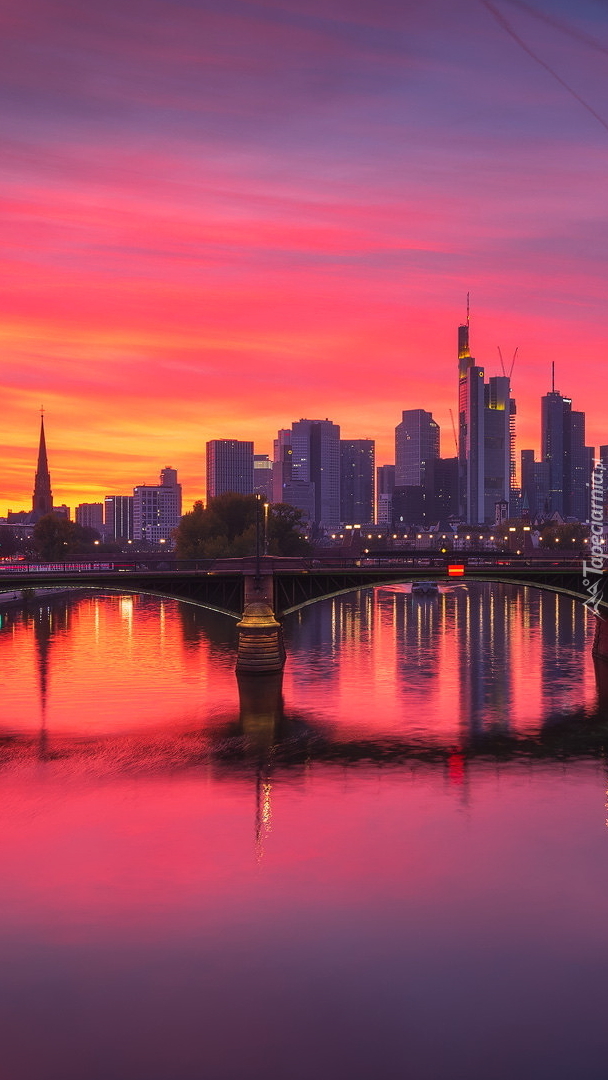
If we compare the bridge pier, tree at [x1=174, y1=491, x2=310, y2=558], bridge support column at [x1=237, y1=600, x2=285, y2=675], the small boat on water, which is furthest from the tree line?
the bridge pier

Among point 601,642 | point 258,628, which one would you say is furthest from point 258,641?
point 601,642

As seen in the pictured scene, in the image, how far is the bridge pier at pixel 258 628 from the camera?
238 ft

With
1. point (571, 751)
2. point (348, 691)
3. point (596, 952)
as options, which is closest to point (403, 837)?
point (596, 952)

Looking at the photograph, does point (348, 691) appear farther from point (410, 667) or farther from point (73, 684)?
point (73, 684)

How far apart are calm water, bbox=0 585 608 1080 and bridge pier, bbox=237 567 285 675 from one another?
449cm

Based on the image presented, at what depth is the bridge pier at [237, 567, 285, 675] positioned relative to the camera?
72.6 m

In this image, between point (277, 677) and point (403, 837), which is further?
point (277, 677)

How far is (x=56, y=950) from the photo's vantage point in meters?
28.2

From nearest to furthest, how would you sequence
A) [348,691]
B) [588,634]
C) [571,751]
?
1. [571,751]
2. [348,691]
3. [588,634]

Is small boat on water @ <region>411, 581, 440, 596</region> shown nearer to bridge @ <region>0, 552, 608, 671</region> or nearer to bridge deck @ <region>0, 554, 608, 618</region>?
bridge deck @ <region>0, 554, 608, 618</region>

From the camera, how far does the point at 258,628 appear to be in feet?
242

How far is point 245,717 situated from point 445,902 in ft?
95.5

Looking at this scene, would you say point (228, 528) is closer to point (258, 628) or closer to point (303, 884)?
point (258, 628)

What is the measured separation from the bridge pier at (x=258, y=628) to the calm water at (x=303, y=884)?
4490mm
